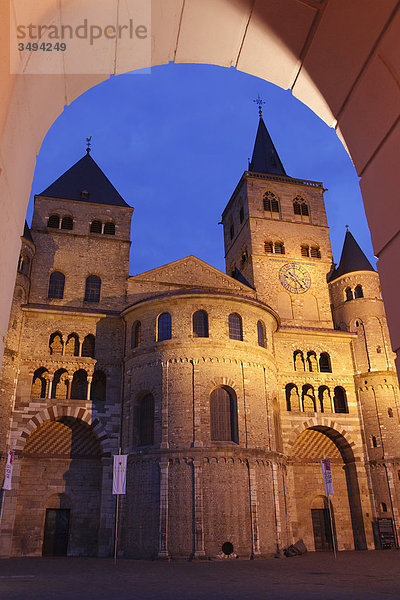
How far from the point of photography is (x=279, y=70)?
4043 millimetres

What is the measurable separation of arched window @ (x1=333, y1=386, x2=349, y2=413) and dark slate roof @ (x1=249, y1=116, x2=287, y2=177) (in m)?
A: 22.7

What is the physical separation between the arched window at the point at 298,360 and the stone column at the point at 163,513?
1303 cm

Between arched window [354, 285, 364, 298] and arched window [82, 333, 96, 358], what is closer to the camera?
arched window [82, 333, 96, 358]

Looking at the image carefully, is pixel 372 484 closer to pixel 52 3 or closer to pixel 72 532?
pixel 72 532

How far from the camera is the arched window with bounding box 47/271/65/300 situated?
1294 inches

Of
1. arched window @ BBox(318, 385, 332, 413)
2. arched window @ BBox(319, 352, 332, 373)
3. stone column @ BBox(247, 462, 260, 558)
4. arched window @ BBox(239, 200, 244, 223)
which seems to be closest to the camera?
stone column @ BBox(247, 462, 260, 558)

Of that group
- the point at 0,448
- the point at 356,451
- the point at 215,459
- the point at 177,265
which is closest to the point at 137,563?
the point at 215,459

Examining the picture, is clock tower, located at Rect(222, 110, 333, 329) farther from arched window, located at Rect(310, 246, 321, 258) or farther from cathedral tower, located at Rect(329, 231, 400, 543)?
cathedral tower, located at Rect(329, 231, 400, 543)

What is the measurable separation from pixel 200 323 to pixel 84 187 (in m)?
17.2

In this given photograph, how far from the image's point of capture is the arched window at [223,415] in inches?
1011

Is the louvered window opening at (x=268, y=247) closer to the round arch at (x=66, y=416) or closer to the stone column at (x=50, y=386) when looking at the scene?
the round arch at (x=66, y=416)

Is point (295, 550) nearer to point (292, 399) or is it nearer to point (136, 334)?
point (292, 399)

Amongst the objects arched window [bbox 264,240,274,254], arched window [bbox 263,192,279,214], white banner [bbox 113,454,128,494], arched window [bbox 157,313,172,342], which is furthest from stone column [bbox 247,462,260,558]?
arched window [bbox 263,192,279,214]

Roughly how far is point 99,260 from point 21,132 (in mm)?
31963
